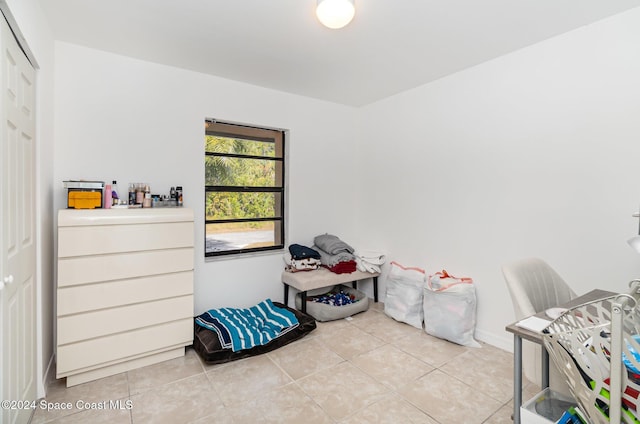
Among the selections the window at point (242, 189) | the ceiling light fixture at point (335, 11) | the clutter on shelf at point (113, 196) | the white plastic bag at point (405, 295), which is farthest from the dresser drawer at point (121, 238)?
the white plastic bag at point (405, 295)

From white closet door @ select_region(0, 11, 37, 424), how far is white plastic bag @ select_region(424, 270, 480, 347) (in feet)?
9.63

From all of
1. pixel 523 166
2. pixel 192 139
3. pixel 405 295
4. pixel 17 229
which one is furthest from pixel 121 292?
pixel 523 166

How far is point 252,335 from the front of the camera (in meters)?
2.70

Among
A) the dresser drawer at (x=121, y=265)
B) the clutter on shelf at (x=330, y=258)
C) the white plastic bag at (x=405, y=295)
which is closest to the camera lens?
the dresser drawer at (x=121, y=265)

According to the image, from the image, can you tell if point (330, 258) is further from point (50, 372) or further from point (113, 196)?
point (50, 372)

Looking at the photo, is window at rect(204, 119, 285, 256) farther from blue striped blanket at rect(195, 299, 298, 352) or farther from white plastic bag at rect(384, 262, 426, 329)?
white plastic bag at rect(384, 262, 426, 329)

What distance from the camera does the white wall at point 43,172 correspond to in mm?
1946

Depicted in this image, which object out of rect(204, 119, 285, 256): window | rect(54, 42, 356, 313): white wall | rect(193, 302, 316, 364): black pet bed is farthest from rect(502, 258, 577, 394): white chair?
rect(204, 119, 285, 256): window

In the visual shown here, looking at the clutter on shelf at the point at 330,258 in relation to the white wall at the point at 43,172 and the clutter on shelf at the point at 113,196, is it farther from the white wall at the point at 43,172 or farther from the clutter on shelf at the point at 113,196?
the white wall at the point at 43,172

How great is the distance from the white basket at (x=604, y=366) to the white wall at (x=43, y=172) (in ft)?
9.07

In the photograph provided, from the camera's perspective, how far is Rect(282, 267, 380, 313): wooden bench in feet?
11.0

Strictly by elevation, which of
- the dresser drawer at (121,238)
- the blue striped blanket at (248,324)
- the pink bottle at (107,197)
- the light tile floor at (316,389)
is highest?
the pink bottle at (107,197)

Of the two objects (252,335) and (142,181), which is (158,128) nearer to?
(142,181)

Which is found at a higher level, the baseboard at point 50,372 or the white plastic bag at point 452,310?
the white plastic bag at point 452,310
